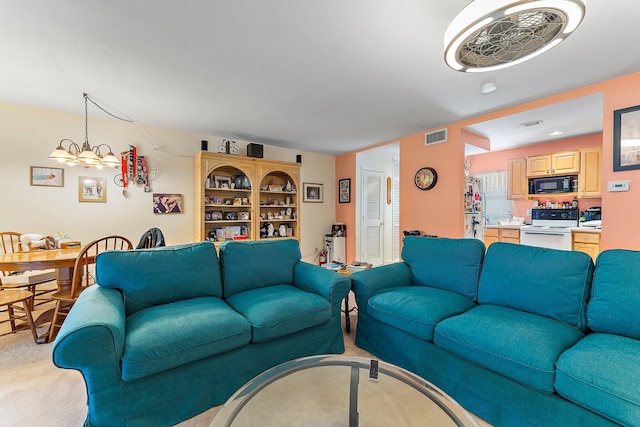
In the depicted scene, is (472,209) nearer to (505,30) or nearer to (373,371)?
(505,30)

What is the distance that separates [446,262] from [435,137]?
7.40 feet

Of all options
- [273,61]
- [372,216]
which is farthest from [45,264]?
[372,216]

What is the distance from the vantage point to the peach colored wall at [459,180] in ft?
7.79

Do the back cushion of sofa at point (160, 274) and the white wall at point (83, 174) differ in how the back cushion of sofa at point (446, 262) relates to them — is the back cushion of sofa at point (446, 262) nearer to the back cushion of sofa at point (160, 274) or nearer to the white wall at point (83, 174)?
the back cushion of sofa at point (160, 274)

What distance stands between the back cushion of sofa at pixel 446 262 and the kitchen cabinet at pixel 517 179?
3.53 meters

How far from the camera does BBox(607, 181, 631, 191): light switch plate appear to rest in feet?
7.78

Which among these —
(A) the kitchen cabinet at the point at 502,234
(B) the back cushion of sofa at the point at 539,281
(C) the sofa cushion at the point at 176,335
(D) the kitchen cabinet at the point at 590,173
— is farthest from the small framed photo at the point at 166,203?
(D) the kitchen cabinet at the point at 590,173

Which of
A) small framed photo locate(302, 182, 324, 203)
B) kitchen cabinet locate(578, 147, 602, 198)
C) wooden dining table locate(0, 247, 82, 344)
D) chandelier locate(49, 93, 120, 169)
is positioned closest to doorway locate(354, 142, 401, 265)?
small framed photo locate(302, 182, 324, 203)

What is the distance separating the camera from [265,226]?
4801mm

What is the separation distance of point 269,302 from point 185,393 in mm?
661

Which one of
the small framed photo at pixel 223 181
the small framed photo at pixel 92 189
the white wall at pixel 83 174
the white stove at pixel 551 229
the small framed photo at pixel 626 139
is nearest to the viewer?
the small framed photo at pixel 626 139

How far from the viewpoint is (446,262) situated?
222 cm

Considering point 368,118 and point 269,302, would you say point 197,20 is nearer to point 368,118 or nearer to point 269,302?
point 269,302

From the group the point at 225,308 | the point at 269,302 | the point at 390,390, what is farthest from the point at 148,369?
the point at 390,390
